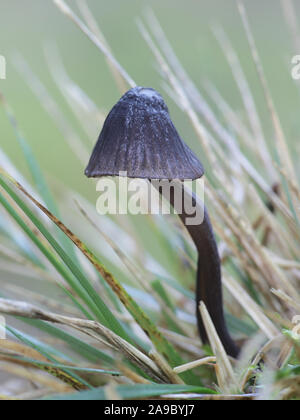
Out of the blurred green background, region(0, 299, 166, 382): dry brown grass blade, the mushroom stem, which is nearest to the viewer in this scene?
region(0, 299, 166, 382): dry brown grass blade

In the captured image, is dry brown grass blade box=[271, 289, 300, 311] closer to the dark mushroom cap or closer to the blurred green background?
the dark mushroom cap

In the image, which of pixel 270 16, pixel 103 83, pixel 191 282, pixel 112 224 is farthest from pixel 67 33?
pixel 191 282

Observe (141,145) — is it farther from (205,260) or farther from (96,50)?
(96,50)

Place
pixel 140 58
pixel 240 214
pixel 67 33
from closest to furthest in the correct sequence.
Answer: pixel 240 214 → pixel 140 58 → pixel 67 33

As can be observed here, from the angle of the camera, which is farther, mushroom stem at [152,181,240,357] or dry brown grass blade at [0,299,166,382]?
mushroom stem at [152,181,240,357]

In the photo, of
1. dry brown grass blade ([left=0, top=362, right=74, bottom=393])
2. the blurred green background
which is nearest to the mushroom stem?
dry brown grass blade ([left=0, top=362, right=74, bottom=393])

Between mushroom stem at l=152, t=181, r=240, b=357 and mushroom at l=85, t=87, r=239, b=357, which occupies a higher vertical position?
mushroom at l=85, t=87, r=239, b=357
